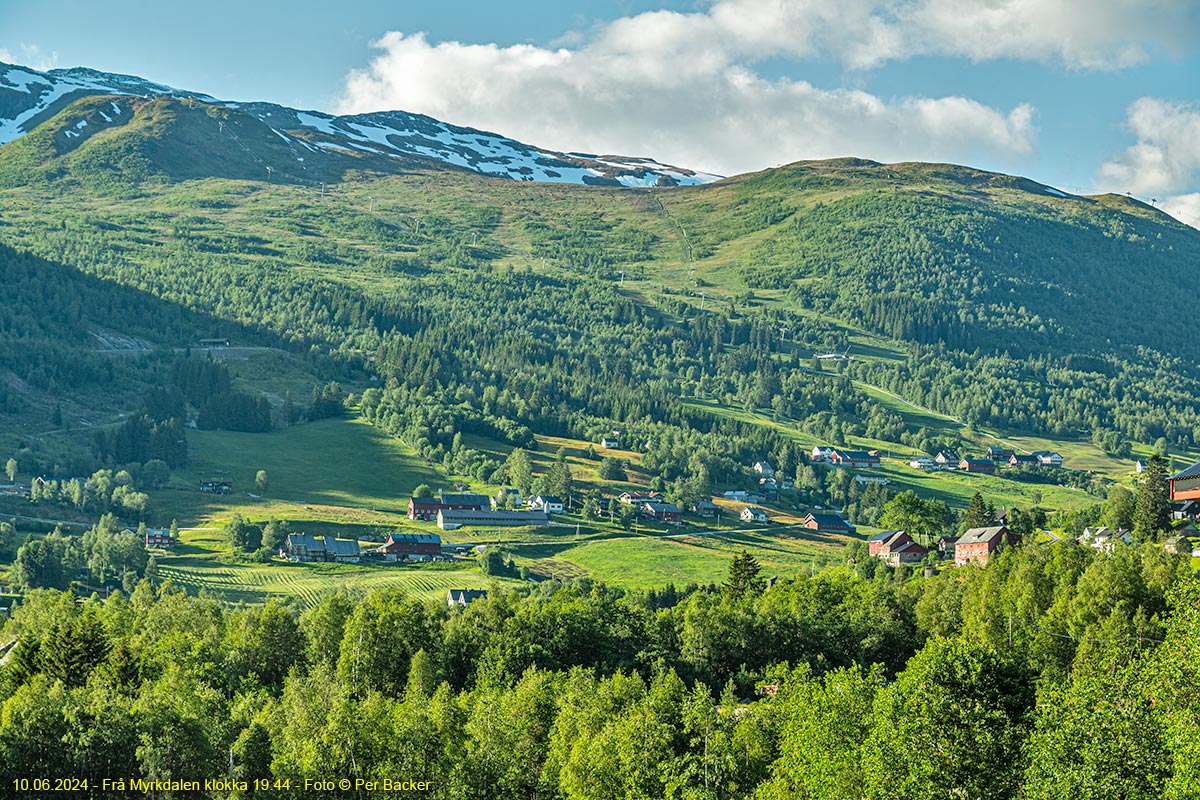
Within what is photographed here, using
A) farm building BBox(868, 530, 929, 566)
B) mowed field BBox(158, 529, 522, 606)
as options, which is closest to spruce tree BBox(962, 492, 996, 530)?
farm building BBox(868, 530, 929, 566)

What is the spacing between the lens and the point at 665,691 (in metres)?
64.8

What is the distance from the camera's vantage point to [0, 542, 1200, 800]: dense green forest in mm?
45656

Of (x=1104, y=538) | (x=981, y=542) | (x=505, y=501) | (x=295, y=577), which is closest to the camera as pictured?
(x=1104, y=538)

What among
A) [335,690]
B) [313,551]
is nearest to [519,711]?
[335,690]

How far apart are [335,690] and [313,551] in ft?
318

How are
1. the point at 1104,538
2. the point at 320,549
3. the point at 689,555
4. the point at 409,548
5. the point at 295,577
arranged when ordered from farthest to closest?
1. the point at 689,555
2. the point at 409,548
3. the point at 320,549
4. the point at 295,577
5. the point at 1104,538

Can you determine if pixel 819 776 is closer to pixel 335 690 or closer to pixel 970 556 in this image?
pixel 335 690

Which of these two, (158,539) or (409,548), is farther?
(409,548)

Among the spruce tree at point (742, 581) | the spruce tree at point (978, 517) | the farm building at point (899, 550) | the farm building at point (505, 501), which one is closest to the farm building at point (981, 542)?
A: the spruce tree at point (978, 517)

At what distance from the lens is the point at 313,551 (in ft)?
537

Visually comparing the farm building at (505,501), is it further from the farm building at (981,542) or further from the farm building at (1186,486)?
the farm building at (1186,486)

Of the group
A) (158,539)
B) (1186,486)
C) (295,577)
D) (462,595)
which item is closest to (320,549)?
(295,577)

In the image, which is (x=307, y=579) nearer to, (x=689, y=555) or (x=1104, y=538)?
(x=689, y=555)

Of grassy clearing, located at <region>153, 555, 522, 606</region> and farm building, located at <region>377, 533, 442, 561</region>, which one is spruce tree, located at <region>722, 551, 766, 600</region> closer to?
grassy clearing, located at <region>153, 555, 522, 606</region>
